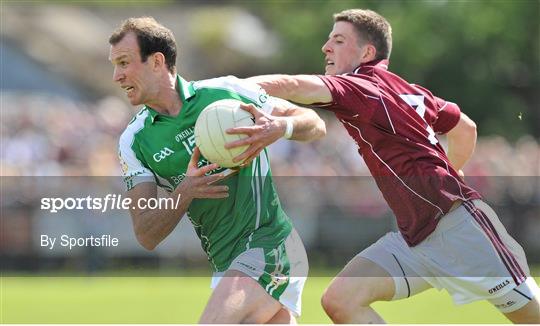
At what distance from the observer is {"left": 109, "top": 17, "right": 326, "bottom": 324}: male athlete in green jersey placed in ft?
23.1

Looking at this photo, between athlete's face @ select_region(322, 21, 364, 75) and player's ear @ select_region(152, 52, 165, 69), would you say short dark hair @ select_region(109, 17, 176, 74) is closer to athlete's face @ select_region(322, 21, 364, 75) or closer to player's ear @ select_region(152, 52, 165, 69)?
player's ear @ select_region(152, 52, 165, 69)

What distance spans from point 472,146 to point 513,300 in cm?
138

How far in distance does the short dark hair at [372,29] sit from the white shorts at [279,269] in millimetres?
1529

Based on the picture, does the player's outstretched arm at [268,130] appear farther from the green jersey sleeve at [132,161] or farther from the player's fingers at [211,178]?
the green jersey sleeve at [132,161]

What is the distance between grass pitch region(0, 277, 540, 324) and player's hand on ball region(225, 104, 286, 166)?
5015mm

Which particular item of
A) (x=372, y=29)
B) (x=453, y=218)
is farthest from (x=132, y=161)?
(x=453, y=218)

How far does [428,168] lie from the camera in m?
7.56

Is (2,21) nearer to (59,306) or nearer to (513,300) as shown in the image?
(59,306)

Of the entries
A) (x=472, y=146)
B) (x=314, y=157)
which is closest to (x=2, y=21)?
(x=314, y=157)

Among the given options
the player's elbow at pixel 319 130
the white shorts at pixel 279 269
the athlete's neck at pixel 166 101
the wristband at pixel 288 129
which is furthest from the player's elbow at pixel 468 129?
the athlete's neck at pixel 166 101

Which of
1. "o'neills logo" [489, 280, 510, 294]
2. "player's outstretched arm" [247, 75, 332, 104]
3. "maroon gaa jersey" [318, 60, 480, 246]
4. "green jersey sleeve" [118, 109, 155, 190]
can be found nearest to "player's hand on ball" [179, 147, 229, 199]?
"green jersey sleeve" [118, 109, 155, 190]

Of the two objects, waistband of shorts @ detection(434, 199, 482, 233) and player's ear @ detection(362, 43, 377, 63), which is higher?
player's ear @ detection(362, 43, 377, 63)

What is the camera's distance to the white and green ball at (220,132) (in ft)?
22.4
